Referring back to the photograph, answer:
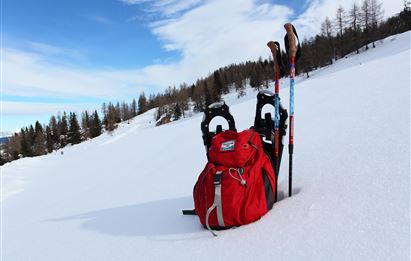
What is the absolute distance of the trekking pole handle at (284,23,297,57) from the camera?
278 cm

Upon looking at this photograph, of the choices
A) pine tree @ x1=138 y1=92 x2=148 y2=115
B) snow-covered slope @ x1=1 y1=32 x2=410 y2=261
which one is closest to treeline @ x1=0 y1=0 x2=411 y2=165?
pine tree @ x1=138 y1=92 x2=148 y2=115

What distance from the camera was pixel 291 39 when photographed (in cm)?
279

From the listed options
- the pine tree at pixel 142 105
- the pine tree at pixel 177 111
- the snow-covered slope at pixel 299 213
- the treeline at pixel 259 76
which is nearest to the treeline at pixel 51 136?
the treeline at pixel 259 76

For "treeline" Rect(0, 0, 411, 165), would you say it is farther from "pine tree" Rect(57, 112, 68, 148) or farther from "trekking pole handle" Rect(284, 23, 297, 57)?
"trekking pole handle" Rect(284, 23, 297, 57)

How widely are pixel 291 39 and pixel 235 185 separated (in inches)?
62.8

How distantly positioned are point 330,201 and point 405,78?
457cm

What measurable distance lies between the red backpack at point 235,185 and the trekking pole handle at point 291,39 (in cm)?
100

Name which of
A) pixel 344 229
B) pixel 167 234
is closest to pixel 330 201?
pixel 344 229

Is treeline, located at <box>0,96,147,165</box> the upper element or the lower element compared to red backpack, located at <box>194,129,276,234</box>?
lower

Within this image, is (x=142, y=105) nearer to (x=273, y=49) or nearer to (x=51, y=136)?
(x=51, y=136)

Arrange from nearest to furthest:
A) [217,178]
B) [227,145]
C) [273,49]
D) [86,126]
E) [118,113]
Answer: [217,178]
[227,145]
[273,49]
[86,126]
[118,113]

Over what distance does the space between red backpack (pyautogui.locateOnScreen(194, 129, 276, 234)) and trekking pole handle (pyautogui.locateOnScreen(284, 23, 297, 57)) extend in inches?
39.3

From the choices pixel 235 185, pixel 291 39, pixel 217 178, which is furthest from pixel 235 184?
pixel 291 39

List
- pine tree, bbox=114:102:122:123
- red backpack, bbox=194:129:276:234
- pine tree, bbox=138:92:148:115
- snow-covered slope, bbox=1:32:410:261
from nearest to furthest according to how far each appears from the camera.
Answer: snow-covered slope, bbox=1:32:410:261 → red backpack, bbox=194:129:276:234 → pine tree, bbox=114:102:122:123 → pine tree, bbox=138:92:148:115
